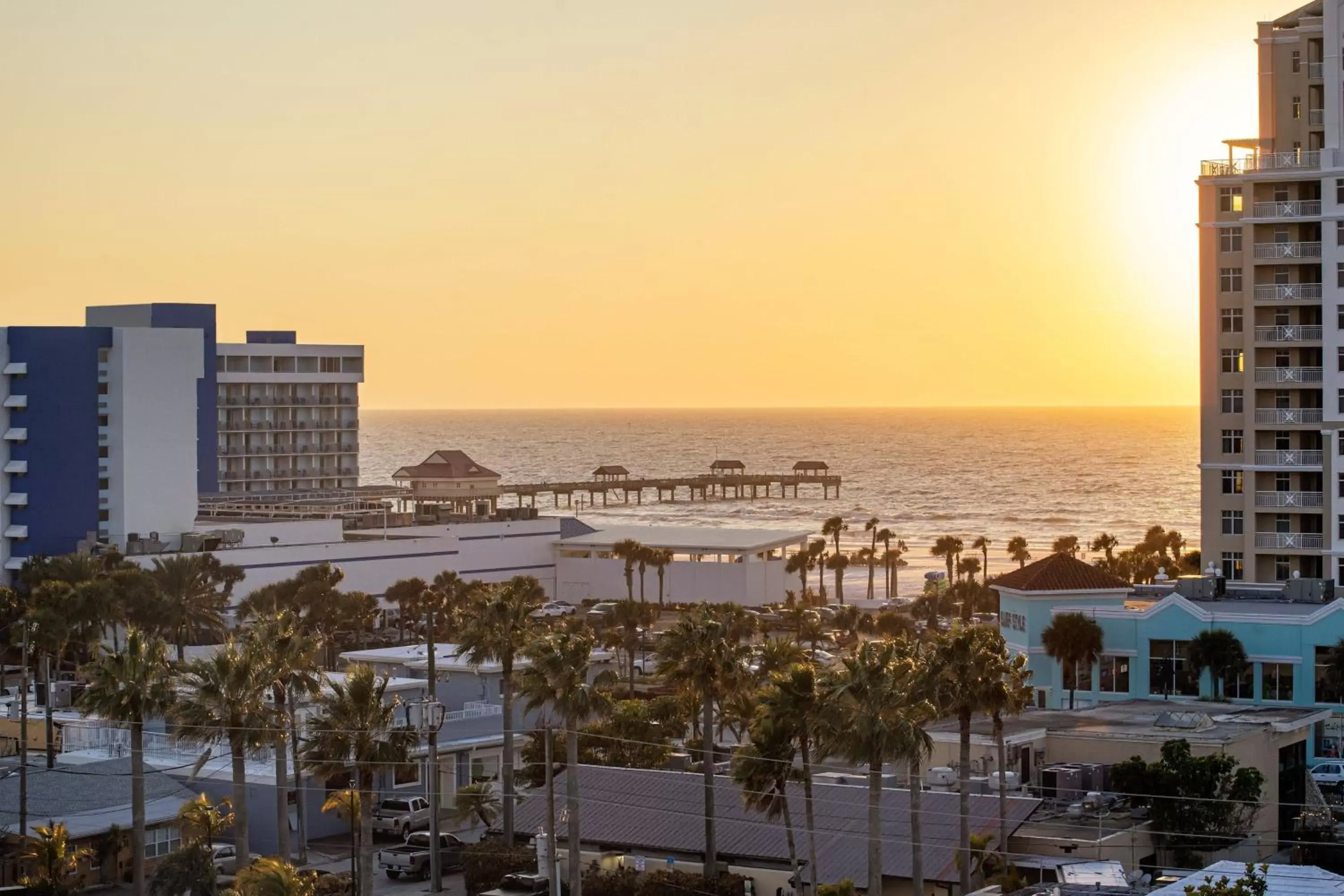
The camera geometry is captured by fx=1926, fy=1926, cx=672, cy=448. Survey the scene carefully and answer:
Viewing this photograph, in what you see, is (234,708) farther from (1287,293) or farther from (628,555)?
(628,555)

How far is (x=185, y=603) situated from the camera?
268 ft

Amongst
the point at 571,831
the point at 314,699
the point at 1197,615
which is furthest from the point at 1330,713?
the point at 314,699

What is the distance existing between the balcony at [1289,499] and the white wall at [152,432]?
6280 centimetres

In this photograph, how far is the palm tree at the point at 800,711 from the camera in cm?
4534

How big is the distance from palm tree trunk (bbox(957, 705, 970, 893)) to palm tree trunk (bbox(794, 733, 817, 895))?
3478mm

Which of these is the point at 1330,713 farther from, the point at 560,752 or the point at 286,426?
the point at 286,426

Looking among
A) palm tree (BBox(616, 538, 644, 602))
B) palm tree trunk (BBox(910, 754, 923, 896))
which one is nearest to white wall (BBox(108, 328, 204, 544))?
palm tree (BBox(616, 538, 644, 602))

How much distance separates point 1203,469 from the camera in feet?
266

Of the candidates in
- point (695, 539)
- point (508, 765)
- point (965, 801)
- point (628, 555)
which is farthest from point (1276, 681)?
point (695, 539)

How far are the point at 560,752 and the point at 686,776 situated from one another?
20.7ft

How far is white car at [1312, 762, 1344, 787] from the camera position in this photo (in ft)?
186

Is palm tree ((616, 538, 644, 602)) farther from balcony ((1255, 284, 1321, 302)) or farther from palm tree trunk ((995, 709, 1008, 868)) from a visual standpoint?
palm tree trunk ((995, 709, 1008, 868))

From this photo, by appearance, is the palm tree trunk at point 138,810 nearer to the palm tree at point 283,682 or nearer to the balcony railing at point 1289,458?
the palm tree at point 283,682

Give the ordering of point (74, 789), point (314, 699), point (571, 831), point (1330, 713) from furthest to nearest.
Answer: point (1330, 713)
point (74, 789)
point (314, 699)
point (571, 831)
